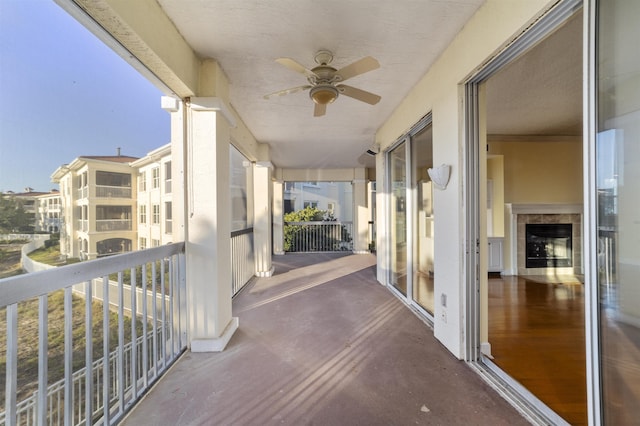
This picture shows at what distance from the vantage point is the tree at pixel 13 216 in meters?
0.99

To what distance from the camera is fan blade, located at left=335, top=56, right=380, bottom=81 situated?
188 cm

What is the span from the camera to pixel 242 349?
2211 mm

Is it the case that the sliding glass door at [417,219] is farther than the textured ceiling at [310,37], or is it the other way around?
the sliding glass door at [417,219]

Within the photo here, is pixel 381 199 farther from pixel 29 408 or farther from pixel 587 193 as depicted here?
pixel 29 408

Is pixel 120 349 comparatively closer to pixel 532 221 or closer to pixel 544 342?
pixel 544 342

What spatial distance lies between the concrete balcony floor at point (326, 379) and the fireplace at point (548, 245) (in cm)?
322

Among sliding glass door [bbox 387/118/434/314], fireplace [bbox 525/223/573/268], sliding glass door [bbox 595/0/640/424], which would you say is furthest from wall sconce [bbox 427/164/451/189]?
fireplace [bbox 525/223/573/268]

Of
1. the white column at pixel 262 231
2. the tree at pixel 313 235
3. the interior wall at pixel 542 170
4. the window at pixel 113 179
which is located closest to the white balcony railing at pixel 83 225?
the window at pixel 113 179

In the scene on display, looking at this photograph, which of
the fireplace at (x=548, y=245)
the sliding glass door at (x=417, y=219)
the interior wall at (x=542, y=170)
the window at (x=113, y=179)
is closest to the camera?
the window at (x=113, y=179)

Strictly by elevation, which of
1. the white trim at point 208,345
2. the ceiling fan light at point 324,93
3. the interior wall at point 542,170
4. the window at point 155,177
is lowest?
the white trim at point 208,345

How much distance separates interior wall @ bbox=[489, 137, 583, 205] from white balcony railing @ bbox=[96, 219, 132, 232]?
513 cm

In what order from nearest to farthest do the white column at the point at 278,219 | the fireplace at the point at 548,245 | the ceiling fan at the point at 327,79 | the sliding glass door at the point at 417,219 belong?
the ceiling fan at the point at 327,79 < the sliding glass door at the point at 417,219 < the fireplace at the point at 548,245 < the white column at the point at 278,219

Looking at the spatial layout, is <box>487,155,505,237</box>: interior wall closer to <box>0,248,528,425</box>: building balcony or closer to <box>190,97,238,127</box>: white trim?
<box>0,248,528,425</box>: building balcony

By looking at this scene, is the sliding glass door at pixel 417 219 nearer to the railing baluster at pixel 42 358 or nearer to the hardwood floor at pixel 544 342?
the hardwood floor at pixel 544 342
